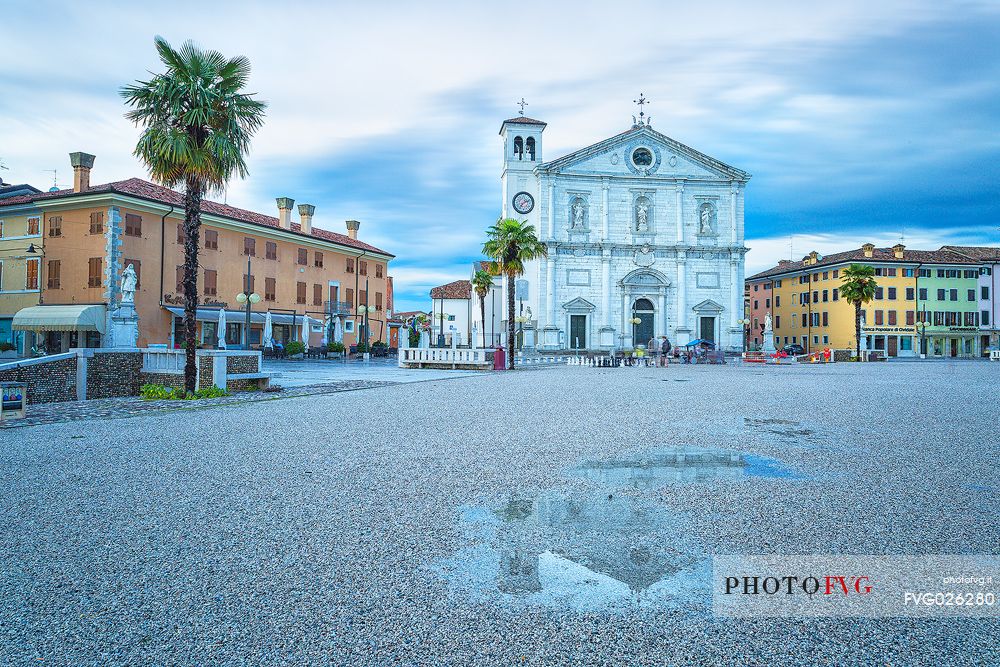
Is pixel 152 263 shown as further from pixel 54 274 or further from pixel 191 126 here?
pixel 191 126

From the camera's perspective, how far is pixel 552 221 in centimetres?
5134

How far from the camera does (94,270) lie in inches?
1303

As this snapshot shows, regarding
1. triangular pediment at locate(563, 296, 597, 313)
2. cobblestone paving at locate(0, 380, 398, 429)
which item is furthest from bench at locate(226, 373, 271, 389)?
triangular pediment at locate(563, 296, 597, 313)

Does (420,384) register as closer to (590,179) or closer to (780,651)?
(780,651)

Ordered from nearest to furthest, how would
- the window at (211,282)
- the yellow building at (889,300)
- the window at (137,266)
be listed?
the window at (137,266) < the window at (211,282) < the yellow building at (889,300)

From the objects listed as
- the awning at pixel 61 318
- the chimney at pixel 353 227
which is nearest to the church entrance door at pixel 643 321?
the chimney at pixel 353 227

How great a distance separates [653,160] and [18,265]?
4506cm

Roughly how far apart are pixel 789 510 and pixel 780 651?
7.32 feet

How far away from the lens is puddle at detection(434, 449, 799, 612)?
3189 mm

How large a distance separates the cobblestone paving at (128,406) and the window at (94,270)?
22770 mm

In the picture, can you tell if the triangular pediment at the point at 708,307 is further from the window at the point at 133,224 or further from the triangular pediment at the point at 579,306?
the window at the point at 133,224

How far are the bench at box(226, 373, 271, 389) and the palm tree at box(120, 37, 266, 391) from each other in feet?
3.18

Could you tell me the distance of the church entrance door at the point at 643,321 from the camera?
173 ft

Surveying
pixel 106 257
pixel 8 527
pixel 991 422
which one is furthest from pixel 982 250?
pixel 8 527
